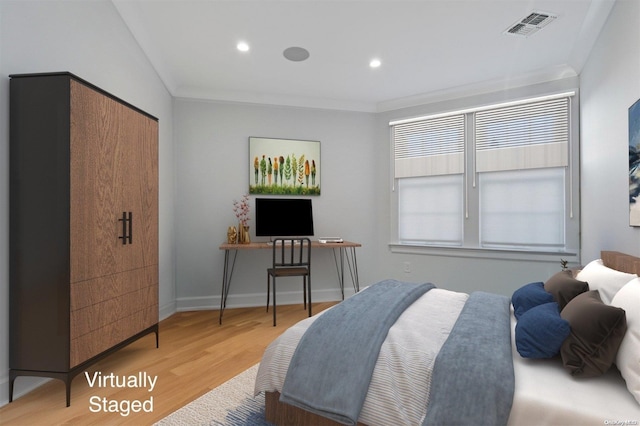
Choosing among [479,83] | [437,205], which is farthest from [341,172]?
[479,83]

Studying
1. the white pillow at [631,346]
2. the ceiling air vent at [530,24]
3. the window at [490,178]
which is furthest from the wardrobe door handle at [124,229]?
the ceiling air vent at [530,24]

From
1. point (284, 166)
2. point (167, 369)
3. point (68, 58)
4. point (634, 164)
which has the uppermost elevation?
point (68, 58)

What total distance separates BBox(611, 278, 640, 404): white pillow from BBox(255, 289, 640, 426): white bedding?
0.19 feet

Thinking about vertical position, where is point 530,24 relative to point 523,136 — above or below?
above

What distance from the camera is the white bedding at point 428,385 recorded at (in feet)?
3.66

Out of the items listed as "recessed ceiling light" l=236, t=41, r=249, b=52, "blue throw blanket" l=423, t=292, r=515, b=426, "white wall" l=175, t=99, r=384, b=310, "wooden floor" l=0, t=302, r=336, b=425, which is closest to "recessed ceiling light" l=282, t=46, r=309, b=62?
"recessed ceiling light" l=236, t=41, r=249, b=52

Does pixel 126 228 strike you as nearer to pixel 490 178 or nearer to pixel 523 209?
pixel 490 178

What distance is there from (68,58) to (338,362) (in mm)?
2615

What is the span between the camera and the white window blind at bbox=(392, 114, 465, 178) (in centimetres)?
420

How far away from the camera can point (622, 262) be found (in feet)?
6.77

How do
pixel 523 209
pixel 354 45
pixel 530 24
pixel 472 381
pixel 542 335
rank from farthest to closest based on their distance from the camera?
pixel 523 209 < pixel 354 45 < pixel 530 24 < pixel 542 335 < pixel 472 381

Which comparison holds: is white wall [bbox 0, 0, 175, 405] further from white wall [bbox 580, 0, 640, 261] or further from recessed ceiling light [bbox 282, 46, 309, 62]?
white wall [bbox 580, 0, 640, 261]

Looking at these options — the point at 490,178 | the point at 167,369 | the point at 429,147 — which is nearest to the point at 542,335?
the point at 167,369

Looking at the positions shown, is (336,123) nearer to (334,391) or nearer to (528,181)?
(528,181)
